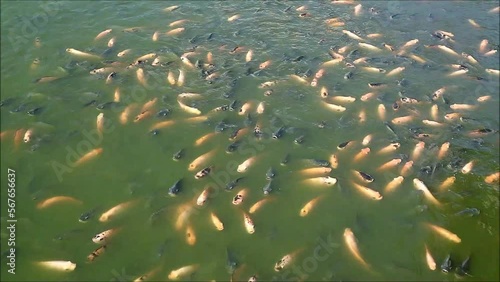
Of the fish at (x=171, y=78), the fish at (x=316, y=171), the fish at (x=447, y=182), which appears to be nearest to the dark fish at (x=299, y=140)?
the fish at (x=316, y=171)

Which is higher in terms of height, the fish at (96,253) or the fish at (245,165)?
the fish at (245,165)

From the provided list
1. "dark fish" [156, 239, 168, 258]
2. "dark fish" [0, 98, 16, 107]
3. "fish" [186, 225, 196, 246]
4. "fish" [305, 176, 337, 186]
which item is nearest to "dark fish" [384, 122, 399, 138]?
"fish" [305, 176, 337, 186]

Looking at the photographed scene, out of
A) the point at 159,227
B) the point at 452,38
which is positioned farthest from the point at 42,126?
the point at 452,38

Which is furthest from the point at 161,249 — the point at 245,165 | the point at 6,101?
the point at 6,101

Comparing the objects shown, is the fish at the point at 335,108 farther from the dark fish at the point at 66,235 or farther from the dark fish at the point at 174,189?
the dark fish at the point at 66,235

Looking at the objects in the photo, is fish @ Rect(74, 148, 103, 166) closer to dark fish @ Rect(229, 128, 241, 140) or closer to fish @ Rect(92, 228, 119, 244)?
fish @ Rect(92, 228, 119, 244)

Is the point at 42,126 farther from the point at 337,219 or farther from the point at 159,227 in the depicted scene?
the point at 337,219
